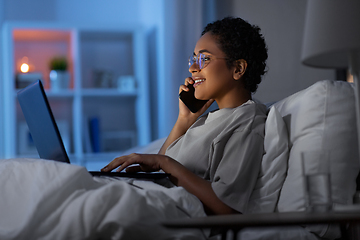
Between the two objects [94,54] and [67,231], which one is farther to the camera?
[94,54]

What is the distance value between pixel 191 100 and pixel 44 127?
640 millimetres

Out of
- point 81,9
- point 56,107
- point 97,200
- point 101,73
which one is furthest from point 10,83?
point 97,200

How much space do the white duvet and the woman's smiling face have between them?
0.60m

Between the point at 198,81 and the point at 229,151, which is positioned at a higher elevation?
the point at 198,81

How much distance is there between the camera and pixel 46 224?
76 centimetres

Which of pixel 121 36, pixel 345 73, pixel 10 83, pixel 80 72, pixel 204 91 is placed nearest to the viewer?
pixel 204 91

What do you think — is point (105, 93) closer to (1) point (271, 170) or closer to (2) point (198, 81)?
(2) point (198, 81)

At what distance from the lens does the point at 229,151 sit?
115cm

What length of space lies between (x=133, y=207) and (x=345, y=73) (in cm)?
144

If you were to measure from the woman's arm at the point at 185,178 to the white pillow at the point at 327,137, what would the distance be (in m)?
0.19

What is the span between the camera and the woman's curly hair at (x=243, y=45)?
1458 mm

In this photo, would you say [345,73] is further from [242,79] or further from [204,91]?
[204,91]

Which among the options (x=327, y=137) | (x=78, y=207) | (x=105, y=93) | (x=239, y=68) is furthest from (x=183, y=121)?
(x=105, y=93)

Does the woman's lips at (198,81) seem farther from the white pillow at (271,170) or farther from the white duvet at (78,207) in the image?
the white duvet at (78,207)
